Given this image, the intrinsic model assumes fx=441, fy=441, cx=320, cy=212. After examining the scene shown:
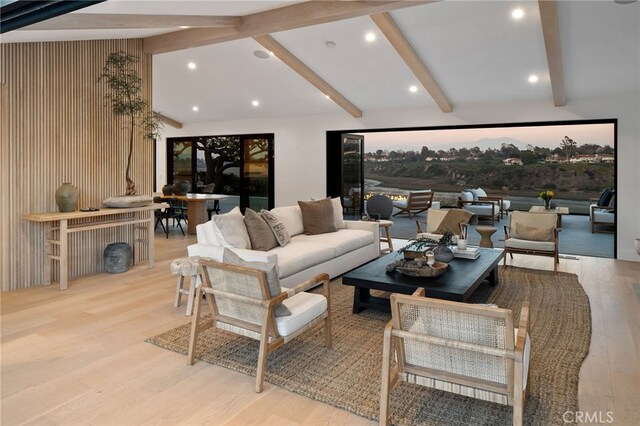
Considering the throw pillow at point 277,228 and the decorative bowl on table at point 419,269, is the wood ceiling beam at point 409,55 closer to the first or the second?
the throw pillow at point 277,228

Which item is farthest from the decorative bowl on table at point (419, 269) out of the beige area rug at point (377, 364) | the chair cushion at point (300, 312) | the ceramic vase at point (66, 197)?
the ceramic vase at point (66, 197)

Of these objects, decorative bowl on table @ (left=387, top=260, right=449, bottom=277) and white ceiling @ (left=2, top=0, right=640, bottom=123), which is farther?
white ceiling @ (left=2, top=0, right=640, bottom=123)

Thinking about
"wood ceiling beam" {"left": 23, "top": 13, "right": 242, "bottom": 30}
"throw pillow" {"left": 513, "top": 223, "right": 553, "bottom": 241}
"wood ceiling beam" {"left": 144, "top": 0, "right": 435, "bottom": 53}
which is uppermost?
"wood ceiling beam" {"left": 144, "top": 0, "right": 435, "bottom": 53}

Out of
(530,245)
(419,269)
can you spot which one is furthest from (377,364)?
(530,245)

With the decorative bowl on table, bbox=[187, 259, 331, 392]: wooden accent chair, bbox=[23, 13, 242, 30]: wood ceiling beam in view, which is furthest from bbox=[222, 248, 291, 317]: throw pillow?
bbox=[23, 13, 242, 30]: wood ceiling beam

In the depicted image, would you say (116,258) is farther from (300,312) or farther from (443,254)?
(443,254)

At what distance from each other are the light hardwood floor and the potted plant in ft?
4.98

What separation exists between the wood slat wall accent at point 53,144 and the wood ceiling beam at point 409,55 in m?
3.47

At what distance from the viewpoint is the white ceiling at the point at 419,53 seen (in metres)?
4.85

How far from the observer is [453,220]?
6332 millimetres

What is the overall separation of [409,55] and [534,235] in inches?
115

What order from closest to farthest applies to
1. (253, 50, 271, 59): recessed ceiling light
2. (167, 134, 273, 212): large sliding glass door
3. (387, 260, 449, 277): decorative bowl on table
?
(387, 260, 449, 277): decorative bowl on table, (253, 50, 271, 59): recessed ceiling light, (167, 134, 273, 212): large sliding glass door

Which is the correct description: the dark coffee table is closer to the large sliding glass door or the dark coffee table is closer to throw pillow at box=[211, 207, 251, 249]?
throw pillow at box=[211, 207, 251, 249]

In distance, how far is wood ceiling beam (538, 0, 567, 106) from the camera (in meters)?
4.44
